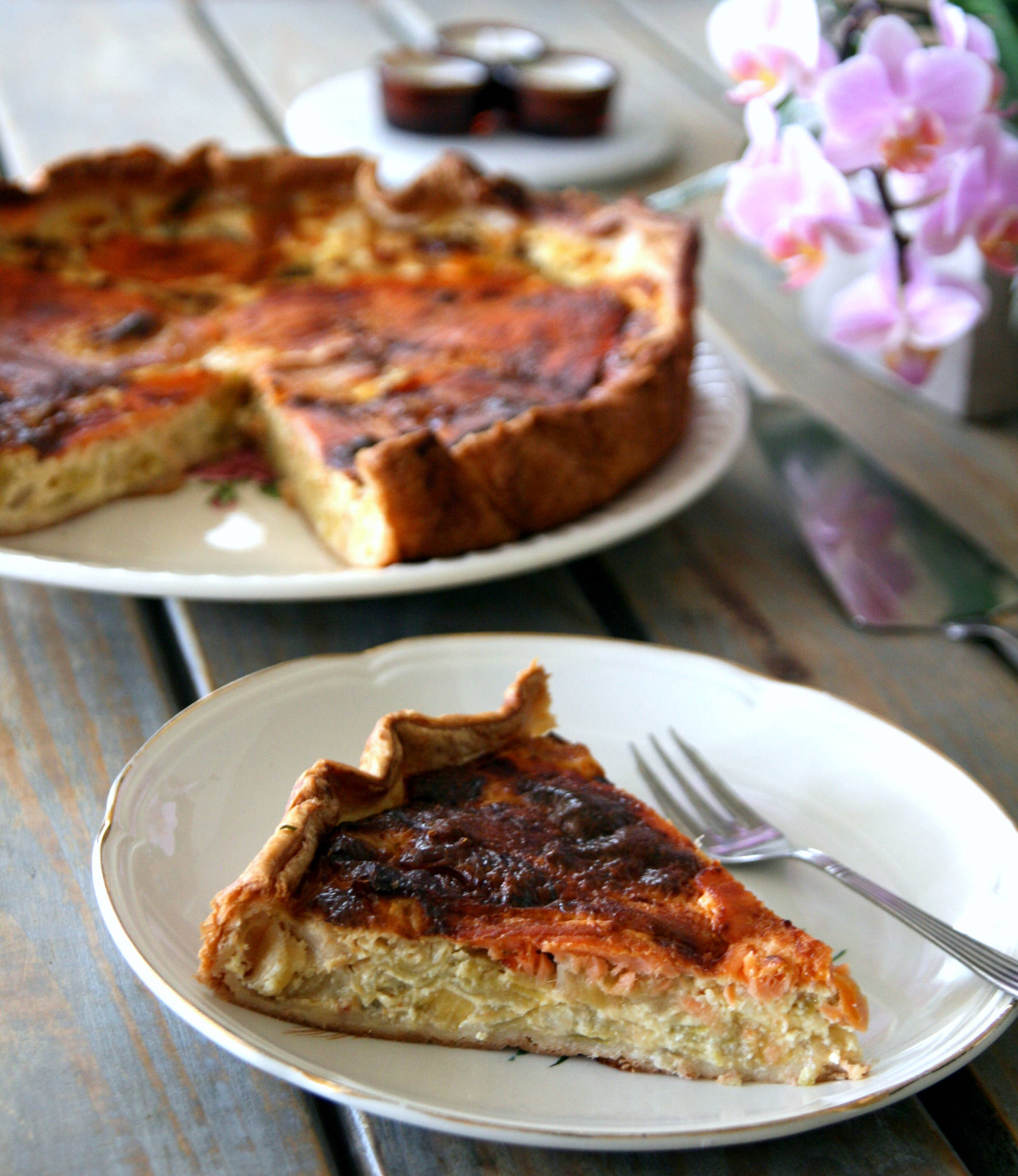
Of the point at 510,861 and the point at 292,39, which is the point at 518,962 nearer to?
the point at 510,861

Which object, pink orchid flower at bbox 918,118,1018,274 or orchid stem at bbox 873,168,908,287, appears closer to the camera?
pink orchid flower at bbox 918,118,1018,274

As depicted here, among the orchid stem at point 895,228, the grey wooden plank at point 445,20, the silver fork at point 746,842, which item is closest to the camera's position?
the silver fork at point 746,842

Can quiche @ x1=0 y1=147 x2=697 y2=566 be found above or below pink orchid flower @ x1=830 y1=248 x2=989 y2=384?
below

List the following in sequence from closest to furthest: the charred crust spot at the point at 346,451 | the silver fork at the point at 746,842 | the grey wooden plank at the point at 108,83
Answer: the silver fork at the point at 746,842
the charred crust spot at the point at 346,451
the grey wooden plank at the point at 108,83

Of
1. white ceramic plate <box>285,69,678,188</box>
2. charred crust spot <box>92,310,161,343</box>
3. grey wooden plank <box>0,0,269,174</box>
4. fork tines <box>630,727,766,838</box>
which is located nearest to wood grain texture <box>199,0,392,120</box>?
grey wooden plank <box>0,0,269,174</box>

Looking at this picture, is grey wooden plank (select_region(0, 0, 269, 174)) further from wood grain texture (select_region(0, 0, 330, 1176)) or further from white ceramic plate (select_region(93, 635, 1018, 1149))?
white ceramic plate (select_region(93, 635, 1018, 1149))

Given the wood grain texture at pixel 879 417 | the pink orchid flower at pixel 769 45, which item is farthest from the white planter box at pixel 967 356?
the pink orchid flower at pixel 769 45

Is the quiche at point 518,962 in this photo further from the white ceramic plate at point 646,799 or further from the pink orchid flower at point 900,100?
the pink orchid flower at point 900,100
